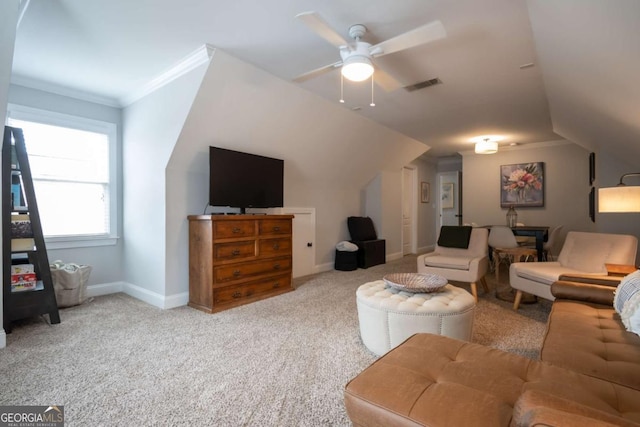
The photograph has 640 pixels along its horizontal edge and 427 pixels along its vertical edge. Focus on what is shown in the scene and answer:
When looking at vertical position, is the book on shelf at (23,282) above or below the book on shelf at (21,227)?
below

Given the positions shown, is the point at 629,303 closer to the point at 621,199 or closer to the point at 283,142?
the point at 621,199

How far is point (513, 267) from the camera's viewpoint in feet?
10.7

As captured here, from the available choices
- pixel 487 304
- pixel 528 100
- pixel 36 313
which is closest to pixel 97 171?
pixel 36 313

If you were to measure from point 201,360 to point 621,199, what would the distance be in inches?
140

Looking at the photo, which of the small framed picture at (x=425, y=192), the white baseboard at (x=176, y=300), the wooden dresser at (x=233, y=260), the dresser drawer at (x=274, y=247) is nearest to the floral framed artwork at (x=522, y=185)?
the small framed picture at (x=425, y=192)

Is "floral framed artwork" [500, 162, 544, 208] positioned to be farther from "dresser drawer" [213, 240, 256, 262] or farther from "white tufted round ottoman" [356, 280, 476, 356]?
"dresser drawer" [213, 240, 256, 262]

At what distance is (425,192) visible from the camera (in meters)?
7.96

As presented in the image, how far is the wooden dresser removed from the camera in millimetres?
3184

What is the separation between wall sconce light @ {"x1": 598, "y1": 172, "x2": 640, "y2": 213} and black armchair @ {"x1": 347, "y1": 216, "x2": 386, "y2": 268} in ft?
11.1

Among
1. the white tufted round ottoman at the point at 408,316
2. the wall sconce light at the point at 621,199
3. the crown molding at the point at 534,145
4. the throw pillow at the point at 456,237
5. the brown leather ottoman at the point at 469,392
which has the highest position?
the crown molding at the point at 534,145

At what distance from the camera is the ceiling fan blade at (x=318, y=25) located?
5.87 ft

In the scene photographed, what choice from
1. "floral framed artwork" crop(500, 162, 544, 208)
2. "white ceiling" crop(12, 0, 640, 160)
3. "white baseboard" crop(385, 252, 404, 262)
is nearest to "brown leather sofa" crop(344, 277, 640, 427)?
"white ceiling" crop(12, 0, 640, 160)

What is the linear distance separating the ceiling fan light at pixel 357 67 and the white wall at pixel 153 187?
1486 mm

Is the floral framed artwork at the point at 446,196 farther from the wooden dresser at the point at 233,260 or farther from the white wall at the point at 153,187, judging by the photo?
the white wall at the point at 153,187
